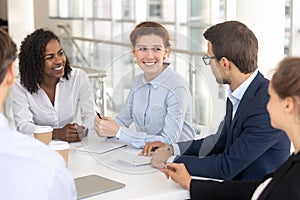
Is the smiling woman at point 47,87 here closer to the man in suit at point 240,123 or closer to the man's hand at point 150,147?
the man's hand at point 150,147

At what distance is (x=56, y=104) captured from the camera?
2768 millimetres

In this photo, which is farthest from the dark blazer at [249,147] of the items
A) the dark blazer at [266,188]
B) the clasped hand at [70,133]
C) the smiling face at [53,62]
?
the smiling face at [53,62]

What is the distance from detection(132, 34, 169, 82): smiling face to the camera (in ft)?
7.03

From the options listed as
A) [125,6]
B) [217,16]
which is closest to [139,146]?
[217,16]

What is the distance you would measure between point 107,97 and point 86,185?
0.55 meters

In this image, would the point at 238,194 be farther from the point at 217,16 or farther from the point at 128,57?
the point at 217,16

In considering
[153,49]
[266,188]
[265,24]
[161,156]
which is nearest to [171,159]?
[161,156]

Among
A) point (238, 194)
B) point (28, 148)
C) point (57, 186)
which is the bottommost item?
point (238, 194)

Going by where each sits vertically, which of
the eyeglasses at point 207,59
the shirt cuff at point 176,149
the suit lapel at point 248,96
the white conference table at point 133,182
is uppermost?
the eyeglasses at point 207,59

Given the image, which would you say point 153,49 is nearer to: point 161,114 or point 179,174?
point 161,114

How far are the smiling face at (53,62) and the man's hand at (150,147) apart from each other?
0.80 m

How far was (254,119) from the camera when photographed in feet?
6.30

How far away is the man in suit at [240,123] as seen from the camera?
1.92m

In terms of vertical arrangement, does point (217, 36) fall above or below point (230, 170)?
above
